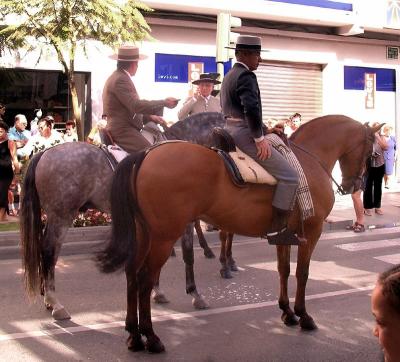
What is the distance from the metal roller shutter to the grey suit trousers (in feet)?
44.0

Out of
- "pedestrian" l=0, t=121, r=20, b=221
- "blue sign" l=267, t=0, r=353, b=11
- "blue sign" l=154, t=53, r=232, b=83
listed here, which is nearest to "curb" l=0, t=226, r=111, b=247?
"pedestrian" l=0, t=121, r=20, b=221

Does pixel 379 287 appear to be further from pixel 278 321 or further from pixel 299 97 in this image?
pixel 299 97

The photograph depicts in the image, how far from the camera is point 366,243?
1016 centimetres

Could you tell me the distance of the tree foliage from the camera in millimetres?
11164

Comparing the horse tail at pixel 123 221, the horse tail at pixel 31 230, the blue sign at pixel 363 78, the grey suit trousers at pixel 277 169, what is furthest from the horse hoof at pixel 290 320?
the blue sign at pixel 363 78

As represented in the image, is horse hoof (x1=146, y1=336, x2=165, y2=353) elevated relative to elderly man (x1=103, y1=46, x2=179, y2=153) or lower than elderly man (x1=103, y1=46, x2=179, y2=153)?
lower

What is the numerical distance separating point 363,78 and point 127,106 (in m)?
15.7

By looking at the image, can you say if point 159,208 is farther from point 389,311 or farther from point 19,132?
point 19,132

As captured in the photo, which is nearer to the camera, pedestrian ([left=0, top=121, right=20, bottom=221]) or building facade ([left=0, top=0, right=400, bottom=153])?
pedestrian ([left=0, top=121, right=20, bottom=221])

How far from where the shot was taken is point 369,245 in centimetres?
995

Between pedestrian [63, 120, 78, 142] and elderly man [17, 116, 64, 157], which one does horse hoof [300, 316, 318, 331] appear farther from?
pedestrian [63, 120, 78, 142]

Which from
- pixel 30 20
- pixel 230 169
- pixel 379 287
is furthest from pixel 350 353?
pixel 30 20

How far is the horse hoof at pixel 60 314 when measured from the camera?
225 inches

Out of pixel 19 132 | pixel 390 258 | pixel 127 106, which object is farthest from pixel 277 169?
pixel 19 132
